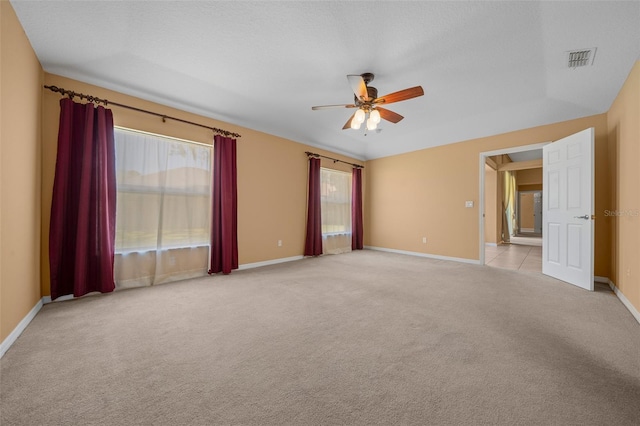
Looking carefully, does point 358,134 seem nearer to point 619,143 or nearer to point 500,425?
point 619,143

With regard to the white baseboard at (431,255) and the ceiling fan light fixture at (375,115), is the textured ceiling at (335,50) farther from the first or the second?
the white baseboard at (431,255)

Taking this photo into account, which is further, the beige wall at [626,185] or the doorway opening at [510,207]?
the doorway opening at [510,207]

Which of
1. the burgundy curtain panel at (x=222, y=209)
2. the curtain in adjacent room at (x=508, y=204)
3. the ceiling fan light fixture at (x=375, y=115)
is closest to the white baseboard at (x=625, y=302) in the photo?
the ceiling fan light fixture at (x=375, y=115)

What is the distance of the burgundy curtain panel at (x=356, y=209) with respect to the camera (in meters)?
6.50

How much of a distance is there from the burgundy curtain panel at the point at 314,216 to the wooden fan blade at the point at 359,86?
2.63 m

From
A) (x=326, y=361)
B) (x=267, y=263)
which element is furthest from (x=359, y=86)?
(x=267, y=263)

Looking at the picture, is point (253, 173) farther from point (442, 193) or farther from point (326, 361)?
point (442, 193)

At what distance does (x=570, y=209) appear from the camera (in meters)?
3.54

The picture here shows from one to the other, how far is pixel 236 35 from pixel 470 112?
370 centimetres

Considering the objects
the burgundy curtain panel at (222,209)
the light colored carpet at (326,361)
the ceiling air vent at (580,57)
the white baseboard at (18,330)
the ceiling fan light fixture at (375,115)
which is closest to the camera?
the light colored carpet at (326,361)

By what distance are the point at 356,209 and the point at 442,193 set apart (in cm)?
208

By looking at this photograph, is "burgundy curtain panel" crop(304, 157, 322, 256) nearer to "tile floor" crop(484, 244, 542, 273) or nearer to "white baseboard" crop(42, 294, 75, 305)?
"tile floor" crop(484, 244, 542, 273)

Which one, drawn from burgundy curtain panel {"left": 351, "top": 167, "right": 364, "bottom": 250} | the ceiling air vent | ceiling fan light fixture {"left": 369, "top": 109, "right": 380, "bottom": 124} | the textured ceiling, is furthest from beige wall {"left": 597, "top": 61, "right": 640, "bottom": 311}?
burgundy curtain panel {"left": 351, "top": 167, "right": 364, "bottom": 250}

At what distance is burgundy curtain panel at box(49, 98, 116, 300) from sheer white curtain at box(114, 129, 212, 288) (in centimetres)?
18
